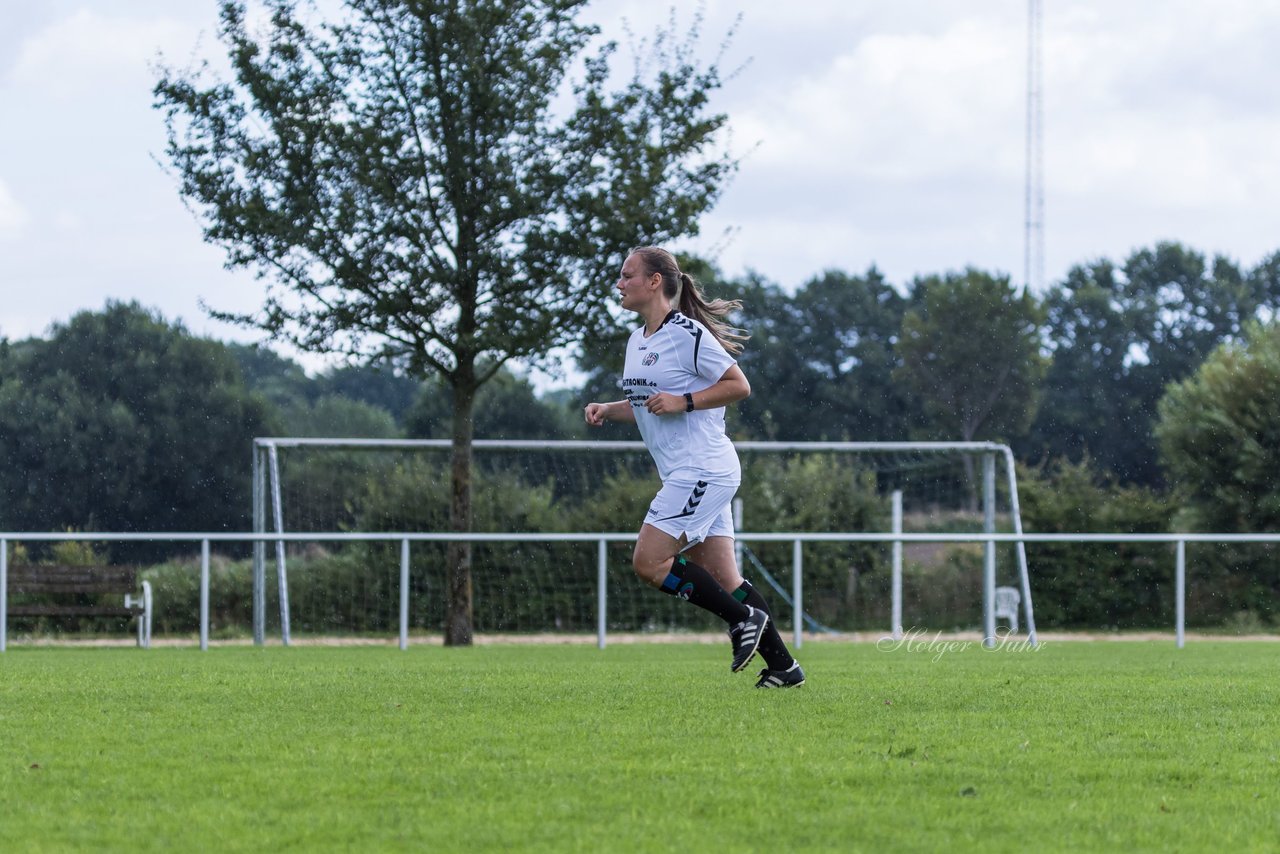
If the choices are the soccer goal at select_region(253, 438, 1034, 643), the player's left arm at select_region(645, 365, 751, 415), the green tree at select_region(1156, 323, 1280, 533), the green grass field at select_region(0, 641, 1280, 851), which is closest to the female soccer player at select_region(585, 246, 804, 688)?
the player's left arm at select_region(645, 365, 751, 415)

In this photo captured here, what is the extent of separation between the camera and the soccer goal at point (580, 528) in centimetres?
1822

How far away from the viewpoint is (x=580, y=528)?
69.7ft

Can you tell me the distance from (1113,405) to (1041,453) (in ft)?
11.1

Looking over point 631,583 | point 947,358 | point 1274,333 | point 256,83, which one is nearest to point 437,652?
point 256,83

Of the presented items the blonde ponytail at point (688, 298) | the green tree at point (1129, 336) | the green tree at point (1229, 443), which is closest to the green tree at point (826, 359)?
the green tree at point (1129, 336)

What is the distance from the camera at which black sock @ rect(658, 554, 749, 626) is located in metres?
6.94

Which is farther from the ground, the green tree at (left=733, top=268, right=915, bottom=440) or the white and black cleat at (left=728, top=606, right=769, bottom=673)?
the green tree at (left=733, top=268, right=915, bottom=440)

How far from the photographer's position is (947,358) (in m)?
56.8

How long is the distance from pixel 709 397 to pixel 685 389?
0.64 ft

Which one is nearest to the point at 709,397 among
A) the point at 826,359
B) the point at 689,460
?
the point at 689,460

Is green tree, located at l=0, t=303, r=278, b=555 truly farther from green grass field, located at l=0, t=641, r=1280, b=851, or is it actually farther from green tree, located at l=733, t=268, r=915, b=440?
green grass field, located at l=0, t=641, r=1280, b=851

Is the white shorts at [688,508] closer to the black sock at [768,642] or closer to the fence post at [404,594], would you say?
the black sock at [768,642]

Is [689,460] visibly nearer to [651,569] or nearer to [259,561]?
[651,569]

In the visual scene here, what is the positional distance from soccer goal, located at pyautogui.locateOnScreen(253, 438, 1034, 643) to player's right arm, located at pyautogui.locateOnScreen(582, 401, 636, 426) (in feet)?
26.8
